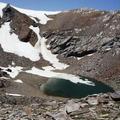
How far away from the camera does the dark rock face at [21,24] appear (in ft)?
405

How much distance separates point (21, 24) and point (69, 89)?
5715 cm

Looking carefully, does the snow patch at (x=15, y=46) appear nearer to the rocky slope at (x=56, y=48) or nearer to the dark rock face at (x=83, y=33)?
the rocky slope at (x=56, y=48)

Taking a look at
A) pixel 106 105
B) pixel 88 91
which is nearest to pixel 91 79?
pixel 88 91

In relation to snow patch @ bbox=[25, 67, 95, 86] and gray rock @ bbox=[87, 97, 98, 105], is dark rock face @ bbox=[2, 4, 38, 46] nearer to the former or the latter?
snow patch @ bbox=[25, 67, 95, 86]

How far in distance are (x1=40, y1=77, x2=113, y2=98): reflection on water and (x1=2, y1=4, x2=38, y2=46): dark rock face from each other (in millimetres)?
40449

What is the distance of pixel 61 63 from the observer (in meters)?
111

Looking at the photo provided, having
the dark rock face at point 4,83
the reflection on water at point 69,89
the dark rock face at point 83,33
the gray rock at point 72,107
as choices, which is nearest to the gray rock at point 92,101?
the gray rock at point 72,107

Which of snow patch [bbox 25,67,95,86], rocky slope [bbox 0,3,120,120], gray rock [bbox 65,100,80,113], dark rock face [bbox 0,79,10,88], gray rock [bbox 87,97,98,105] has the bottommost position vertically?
gray rock [bbox 65,100,80,113]

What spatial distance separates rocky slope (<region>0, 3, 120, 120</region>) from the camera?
8881cm

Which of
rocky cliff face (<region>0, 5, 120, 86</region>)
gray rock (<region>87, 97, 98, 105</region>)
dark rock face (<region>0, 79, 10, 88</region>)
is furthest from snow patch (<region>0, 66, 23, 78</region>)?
gray rock (<region>87, 97, 98, 105</region>)

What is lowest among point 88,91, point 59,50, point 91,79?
point 88,91

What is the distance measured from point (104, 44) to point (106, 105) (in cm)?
8658

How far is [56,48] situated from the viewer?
118625mm

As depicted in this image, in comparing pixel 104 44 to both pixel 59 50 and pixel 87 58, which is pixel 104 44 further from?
pixel 59 50
